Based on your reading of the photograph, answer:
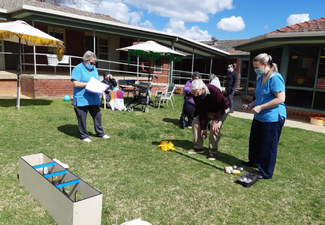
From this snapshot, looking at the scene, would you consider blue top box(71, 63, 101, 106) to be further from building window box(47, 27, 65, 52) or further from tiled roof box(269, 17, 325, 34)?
building window box(47, 27, 65, 52)

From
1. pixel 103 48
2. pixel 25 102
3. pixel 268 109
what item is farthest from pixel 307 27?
pixel 103 48

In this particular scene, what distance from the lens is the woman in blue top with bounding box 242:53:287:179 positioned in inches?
138

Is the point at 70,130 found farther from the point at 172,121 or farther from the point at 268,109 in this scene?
the point at 268,109

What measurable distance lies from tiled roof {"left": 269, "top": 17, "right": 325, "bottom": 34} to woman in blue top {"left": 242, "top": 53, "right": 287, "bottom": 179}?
21.7 feet

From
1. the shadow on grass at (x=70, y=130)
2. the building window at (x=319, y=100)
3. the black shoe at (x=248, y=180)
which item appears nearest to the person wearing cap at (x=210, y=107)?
the black shoe at (x=248, y=180)

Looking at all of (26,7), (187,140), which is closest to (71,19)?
(26,7)

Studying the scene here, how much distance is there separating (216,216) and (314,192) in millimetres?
1700

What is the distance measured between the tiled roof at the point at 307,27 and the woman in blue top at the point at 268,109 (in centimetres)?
660

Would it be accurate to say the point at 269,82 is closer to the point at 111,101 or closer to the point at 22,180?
the point at 22,180

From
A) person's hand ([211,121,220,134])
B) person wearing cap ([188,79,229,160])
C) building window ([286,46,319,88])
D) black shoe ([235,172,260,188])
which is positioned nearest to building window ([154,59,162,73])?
building window ([286,46,319,88])

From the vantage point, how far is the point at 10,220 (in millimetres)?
Answer: 2457

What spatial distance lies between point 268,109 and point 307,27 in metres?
7.37

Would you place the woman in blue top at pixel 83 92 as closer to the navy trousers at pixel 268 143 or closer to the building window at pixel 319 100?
the navy trousers at pixel 268 143

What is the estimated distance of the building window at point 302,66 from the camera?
9250 mm
